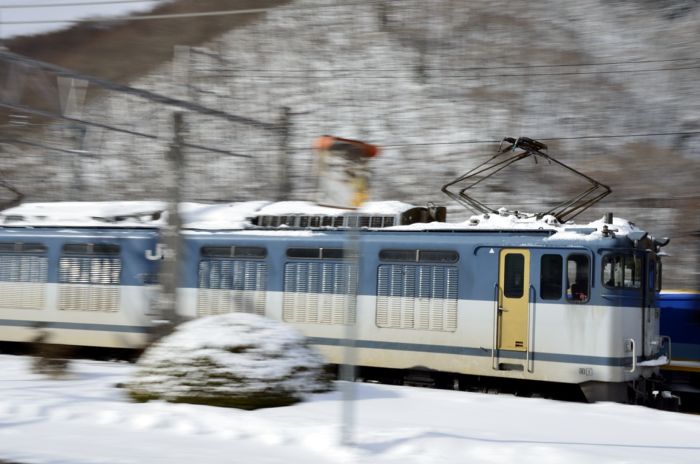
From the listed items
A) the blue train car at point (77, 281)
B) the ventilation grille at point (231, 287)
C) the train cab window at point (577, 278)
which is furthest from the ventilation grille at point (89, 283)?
the train cab window at point (577, 278)

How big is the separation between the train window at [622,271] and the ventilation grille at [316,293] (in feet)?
15.1

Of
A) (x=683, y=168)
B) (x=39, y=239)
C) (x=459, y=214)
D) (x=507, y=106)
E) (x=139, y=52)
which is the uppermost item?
(x=139, y=52)

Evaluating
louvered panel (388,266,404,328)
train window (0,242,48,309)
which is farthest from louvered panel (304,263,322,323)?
train window (0,242,48,309)

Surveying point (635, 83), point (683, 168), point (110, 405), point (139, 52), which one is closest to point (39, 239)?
point (110, 405)

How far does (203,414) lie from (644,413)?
239 inches

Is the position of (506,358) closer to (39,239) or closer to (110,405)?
(110,405)

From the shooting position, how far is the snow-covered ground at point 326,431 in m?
7.96

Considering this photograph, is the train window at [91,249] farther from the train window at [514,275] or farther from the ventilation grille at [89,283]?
the train window at [514,275]

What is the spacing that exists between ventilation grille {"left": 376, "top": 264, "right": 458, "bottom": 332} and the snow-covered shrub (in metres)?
4.16

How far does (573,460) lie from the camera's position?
310 inches

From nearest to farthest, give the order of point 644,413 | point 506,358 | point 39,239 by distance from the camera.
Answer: point 644,413
point 506,358
point 39,239

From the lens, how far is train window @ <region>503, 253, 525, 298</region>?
13.9 meters

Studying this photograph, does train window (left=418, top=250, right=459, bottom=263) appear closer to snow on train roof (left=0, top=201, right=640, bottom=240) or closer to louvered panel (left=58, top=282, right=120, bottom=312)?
snow on train roof (left=0, top=201, right=640, bottom=240)

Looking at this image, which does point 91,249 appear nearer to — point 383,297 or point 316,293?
point 316,293
